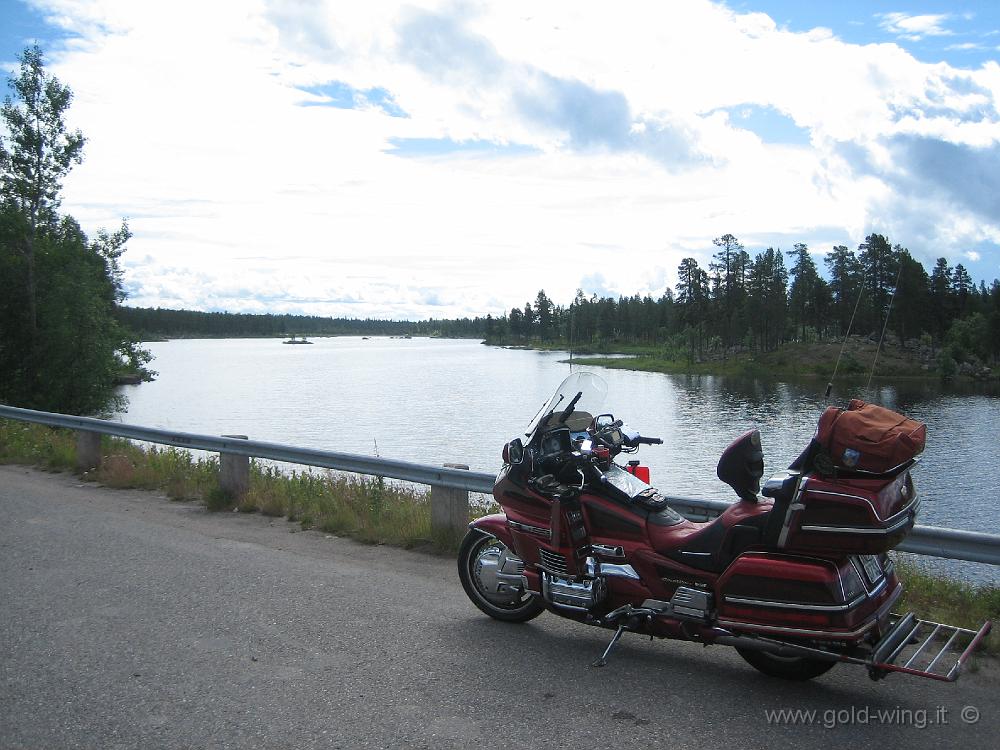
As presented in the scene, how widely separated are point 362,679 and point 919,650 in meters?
2.77

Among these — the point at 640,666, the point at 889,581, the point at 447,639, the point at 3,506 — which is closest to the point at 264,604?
the point at 447,639

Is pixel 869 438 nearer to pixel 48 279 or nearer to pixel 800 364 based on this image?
pixel 48 279

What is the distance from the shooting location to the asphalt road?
12.5 ft

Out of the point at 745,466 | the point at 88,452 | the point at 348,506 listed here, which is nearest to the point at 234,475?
the point at 348,506

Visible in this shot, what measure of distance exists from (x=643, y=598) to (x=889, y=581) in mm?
1244

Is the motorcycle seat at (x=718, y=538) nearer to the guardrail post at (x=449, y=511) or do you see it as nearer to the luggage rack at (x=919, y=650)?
the luggage rack at (x=919, y=650)

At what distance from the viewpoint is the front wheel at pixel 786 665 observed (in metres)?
4.26

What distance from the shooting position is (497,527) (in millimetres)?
5336

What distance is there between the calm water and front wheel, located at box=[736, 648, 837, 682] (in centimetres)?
786

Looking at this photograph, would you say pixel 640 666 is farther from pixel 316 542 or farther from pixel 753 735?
pixel 316 542

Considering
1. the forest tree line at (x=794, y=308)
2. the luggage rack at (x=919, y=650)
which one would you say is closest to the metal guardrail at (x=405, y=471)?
the luggage rack at (x=919, y=650)

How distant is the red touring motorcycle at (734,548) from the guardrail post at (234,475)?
4666 millimetres

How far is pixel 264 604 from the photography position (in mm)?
5668

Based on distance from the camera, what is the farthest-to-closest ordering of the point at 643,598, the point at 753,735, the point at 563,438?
the point at 563,438 < the point at 643,598 < the point at 753,735
